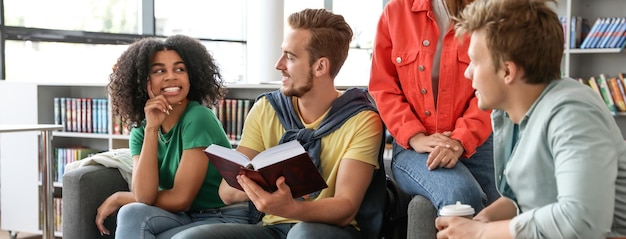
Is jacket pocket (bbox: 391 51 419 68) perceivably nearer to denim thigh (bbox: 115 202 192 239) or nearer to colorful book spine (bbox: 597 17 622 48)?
denim thigh (bbox: 115 202 192 239)

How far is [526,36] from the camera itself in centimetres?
142

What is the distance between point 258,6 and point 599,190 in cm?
632

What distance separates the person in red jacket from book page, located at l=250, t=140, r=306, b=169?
373 millimetres

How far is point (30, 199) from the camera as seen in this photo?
15.3 feet

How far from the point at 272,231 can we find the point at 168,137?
0.56 meters

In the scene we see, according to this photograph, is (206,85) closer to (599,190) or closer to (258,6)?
(599,190)

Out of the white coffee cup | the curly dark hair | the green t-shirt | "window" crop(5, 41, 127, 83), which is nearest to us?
the white coffee cup

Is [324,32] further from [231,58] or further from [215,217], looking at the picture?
[231,58]

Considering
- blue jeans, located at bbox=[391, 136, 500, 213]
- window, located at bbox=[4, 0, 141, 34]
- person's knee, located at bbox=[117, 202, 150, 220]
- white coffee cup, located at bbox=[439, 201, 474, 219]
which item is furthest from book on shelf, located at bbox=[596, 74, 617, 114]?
window, located at bbox=[4, 0, 141, 34]

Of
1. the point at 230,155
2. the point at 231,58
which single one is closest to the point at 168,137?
the point at 230,155

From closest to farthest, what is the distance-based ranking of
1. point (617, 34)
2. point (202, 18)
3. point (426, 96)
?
point (426, 96)
point (617, 34)
point (202, 18)

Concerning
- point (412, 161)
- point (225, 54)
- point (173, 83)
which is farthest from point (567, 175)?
point (225, 54)

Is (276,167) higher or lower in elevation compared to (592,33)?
lower

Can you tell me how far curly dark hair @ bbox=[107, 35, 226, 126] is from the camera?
2631 millimetres
